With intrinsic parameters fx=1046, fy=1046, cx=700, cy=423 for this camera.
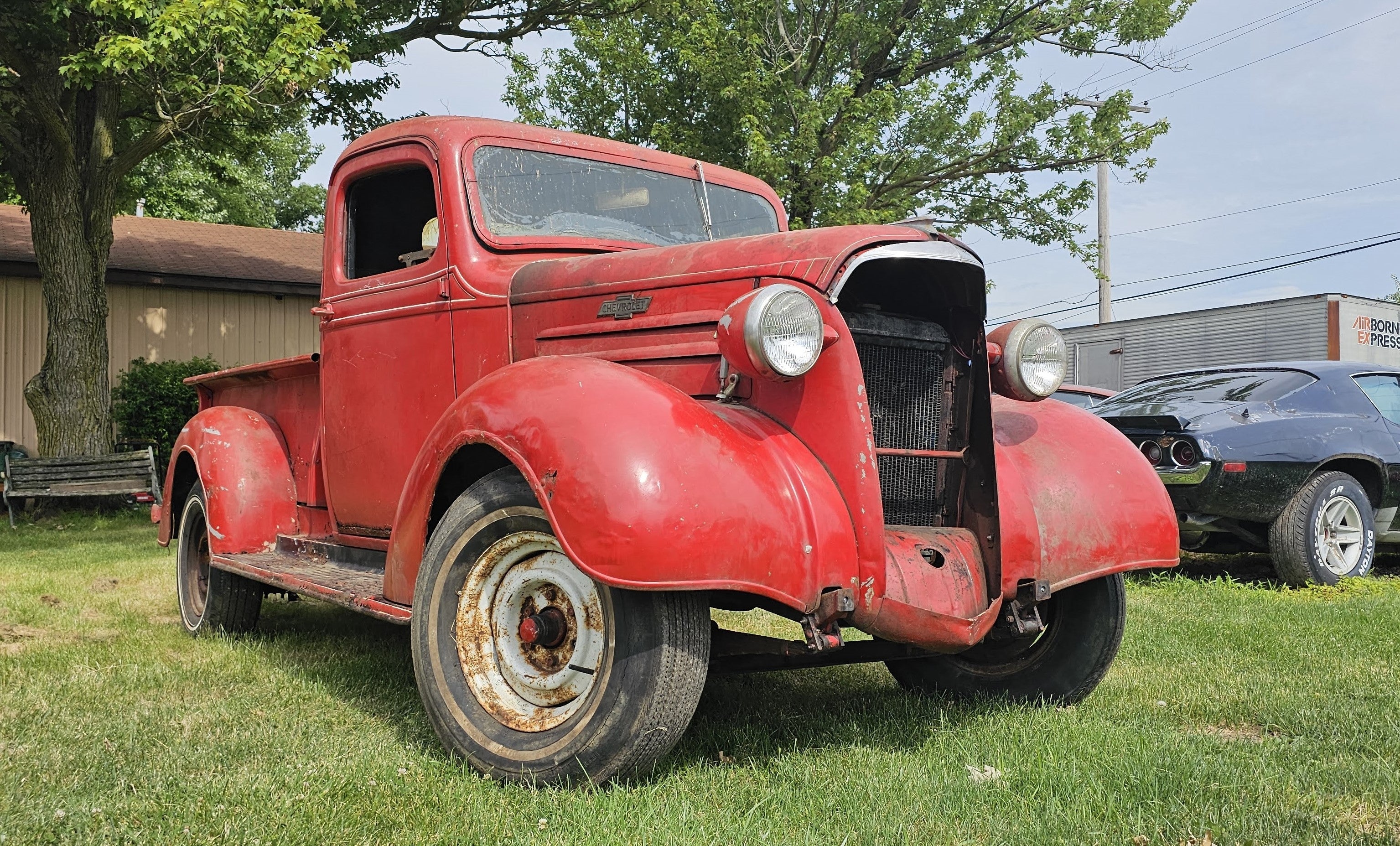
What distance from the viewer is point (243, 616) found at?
5215mm

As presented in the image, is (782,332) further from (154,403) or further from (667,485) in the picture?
(154,403)

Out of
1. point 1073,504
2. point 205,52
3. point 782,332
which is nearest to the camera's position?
point 782,332

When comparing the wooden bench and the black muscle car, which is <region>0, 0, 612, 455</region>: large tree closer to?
the wooden bench

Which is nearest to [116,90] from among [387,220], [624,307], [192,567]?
[192,567]

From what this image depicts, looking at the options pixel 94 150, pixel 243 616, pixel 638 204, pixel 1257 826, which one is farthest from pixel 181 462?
pixel 94 150

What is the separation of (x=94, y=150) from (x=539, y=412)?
36.1 ft

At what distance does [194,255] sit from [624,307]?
50.4 ft

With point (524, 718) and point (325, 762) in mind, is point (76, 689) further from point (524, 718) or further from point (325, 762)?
point (524, 718)

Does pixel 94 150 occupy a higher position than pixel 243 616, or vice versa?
pixel 94 150

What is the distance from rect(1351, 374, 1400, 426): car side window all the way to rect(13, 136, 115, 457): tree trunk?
12223 mm

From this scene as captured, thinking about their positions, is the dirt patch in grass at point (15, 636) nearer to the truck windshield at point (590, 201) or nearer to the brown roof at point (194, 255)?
the truck windshield at point (590, 201)

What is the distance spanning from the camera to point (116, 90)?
11.1m

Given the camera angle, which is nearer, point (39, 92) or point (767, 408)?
point (767, 408)

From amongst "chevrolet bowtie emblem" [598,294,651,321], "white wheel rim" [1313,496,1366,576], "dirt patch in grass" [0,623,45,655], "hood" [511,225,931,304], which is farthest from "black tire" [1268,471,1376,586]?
"dirt patch in grass" [0,623,45,655]
